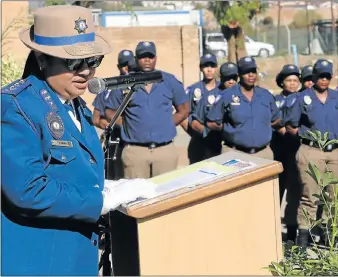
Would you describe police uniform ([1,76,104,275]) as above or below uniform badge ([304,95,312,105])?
above

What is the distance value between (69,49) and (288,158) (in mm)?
5491

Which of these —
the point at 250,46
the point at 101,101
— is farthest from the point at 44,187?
the point at 250,46

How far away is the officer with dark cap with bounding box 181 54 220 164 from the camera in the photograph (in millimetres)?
7859

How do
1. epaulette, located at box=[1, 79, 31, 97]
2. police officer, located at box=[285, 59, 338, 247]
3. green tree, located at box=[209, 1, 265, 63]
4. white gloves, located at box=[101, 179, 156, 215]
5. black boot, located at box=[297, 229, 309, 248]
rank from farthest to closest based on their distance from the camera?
1. green tree, located at box=[209, 1, 265, 63]
2. police officer, located at box=[285, 59, 338, 247]
3. black boot, located at box=[297, 229, 309, 248]
4. white gloves, located at box=[101, 179, 156, 215]
5. epaulette, located at box=[1, 79, 31, 97]

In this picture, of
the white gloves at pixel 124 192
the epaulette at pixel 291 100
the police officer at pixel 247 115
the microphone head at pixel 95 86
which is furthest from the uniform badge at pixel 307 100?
the white gloves at pixel 124 192

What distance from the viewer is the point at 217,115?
286 inches

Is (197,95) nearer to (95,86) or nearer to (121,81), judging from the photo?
(121,81)

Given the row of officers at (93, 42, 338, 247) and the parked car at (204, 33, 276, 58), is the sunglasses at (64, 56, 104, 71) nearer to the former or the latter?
the row of officers at (93, 42, 338, 247)

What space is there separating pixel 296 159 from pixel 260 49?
26312 mm

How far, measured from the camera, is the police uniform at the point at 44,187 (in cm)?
224

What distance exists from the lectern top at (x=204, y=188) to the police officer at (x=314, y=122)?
12.8ft

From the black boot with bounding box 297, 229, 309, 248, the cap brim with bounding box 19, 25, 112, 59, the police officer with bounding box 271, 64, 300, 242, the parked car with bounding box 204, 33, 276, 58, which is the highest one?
the cap brim with bounding box 19, 25, 112, 59

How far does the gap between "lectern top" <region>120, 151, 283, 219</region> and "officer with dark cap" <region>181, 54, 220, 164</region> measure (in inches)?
196

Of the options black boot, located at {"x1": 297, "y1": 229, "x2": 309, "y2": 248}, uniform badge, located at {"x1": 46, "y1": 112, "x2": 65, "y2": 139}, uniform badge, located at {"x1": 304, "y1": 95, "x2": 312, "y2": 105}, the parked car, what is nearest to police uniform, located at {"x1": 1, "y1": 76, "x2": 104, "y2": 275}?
uniform badge, located at {"x1": 46, "y1": 112, "x2": 65, "y2": 139}
